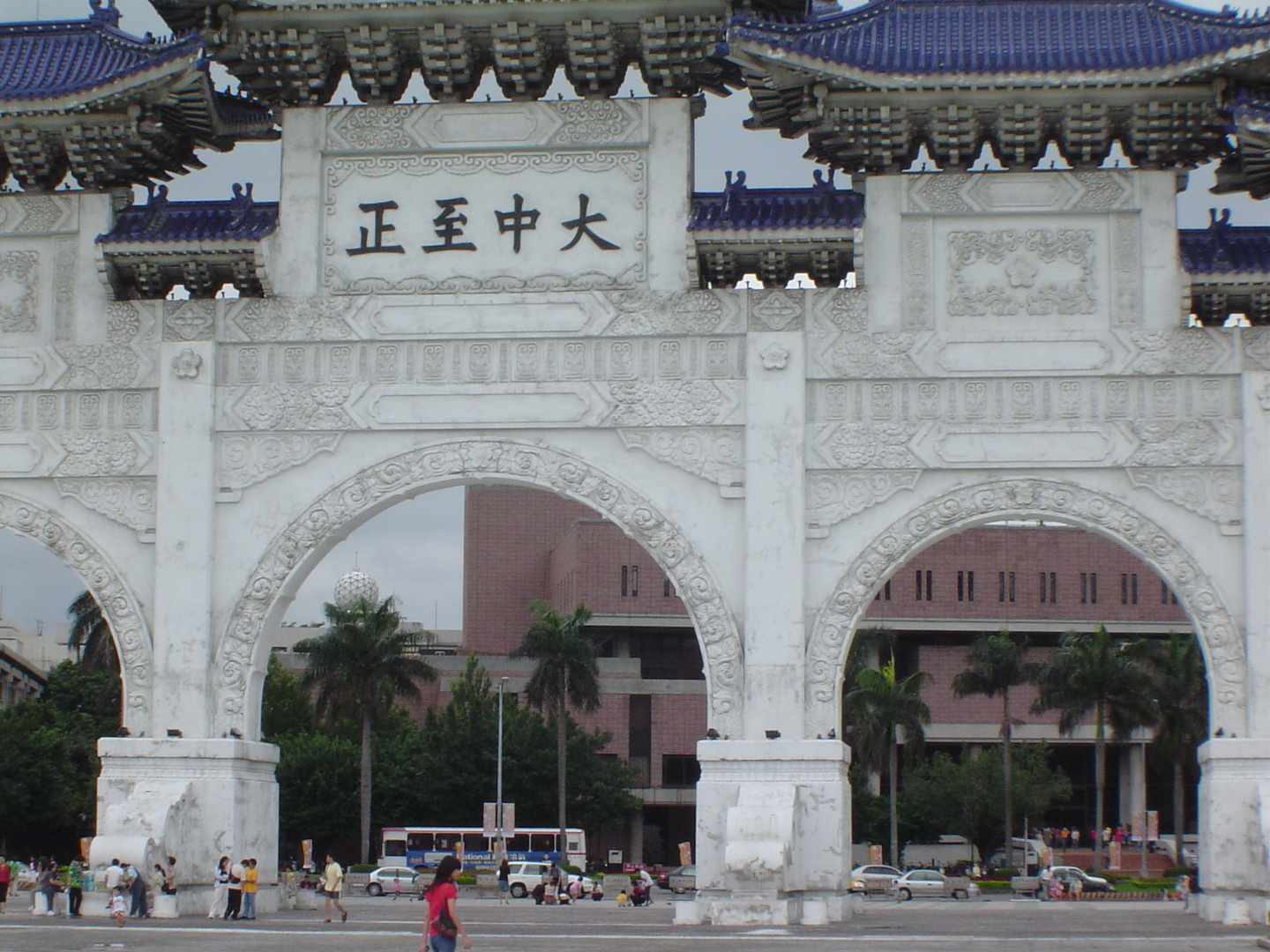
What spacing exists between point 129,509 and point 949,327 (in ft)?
→ 25.5

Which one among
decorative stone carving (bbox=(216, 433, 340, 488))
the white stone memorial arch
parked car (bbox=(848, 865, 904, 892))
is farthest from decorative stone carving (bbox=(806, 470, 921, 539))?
parked car (bbox=(848, 865, 904, 892))

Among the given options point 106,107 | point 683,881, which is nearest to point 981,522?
point 106,107

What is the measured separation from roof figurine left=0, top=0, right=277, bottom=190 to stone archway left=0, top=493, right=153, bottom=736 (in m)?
3.29

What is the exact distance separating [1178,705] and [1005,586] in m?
11.5

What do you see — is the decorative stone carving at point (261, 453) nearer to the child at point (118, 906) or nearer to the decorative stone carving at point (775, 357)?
the child at point (118, 906)

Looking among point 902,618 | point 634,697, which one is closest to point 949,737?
point 902,618

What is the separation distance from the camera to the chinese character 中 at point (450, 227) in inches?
632

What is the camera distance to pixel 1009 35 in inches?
623

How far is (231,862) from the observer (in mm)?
15367

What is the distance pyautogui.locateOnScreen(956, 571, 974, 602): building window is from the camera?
49.0 meters

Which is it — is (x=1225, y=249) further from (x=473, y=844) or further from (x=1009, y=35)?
(x=473, y=844)

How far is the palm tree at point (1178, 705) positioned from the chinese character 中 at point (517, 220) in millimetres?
25576

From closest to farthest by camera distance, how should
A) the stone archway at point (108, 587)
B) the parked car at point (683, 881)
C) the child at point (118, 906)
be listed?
the child at point (118, 906) < the stone archway at point (108, 587) < the parked car at point (683, 881)

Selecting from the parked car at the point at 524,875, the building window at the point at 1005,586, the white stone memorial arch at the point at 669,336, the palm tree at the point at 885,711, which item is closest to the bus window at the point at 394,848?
the parked car at the point at 524,875
